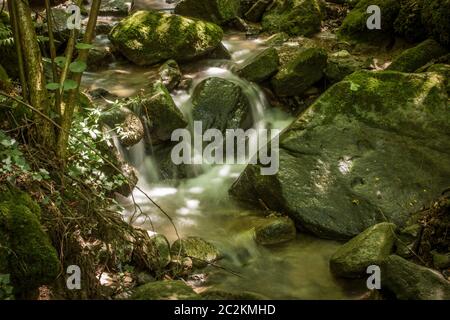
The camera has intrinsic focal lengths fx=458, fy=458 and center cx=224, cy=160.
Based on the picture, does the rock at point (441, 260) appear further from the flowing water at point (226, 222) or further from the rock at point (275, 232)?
the rock at point (275, 232)

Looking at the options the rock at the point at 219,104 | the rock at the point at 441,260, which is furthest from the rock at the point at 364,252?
the rock at the point at 219,104

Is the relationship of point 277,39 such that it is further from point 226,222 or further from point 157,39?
point 226,222

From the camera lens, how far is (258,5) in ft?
34.3

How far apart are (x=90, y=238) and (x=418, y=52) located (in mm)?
5872

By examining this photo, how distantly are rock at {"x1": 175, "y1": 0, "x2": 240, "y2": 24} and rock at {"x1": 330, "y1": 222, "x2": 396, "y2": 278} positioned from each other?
6.51m

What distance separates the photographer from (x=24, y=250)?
10.0 feet

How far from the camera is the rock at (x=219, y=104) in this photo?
7.00m

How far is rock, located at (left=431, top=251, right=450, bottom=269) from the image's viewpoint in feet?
13.8

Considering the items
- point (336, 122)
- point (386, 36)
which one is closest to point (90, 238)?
point (336, 122)

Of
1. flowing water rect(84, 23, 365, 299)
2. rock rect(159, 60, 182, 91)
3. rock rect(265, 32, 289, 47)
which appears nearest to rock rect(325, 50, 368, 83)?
flowing water rect(84, 23, 365, 299)

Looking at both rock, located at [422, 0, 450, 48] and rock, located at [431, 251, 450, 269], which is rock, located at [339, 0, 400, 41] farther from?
rock, located at [431, 251, 450, 269]

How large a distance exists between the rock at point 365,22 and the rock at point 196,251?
241 inches

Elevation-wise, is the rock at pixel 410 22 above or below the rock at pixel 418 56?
above
